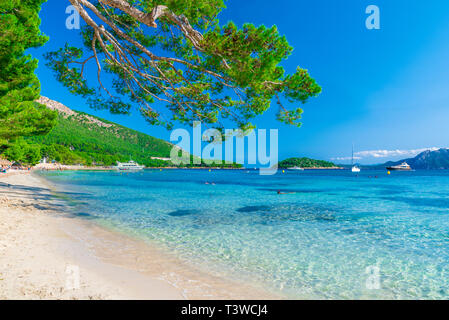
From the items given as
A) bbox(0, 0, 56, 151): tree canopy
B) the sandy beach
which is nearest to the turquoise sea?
the sandy beach

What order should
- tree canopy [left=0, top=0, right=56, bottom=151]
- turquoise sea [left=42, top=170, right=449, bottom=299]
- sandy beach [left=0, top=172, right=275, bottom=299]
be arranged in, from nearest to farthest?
sandy beach [left=0, top=172, right=275, bottom=299] < turquoise sea [left=42, top=170, right=449, bottom=299] < tree canopy [left=0, top=0, right=56, bottom=151]

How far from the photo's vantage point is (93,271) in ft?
16.1

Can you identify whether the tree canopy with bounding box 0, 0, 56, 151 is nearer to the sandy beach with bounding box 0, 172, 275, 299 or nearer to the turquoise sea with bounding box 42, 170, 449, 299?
the sandy beach with bounding box 0, 172, 275, 299

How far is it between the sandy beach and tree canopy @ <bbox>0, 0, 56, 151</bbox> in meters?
5.88

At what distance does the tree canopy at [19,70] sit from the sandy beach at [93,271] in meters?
5.88

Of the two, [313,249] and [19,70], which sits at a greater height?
[19,70]

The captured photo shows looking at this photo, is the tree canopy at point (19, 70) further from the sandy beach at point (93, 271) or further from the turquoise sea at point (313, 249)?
the turquoise sea at point (313, 249)

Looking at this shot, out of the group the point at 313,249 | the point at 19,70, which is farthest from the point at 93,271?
the point at 19,70

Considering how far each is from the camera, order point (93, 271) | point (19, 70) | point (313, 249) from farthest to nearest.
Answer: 1. point (19, 70)
2. point (313, 249)
3. point (93, 271)

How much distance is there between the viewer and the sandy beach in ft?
12.9

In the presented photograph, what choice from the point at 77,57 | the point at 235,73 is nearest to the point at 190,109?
the point at 235,73

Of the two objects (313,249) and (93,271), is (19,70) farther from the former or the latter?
(313,249)

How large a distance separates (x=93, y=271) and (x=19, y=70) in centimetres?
1244

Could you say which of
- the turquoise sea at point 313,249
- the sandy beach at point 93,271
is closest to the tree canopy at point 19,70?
Result: the sandy beach at point 93,271
